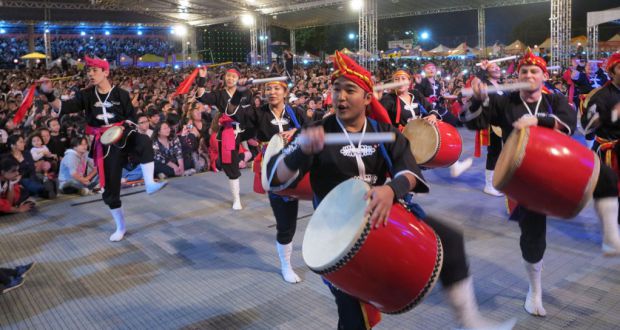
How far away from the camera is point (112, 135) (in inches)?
185

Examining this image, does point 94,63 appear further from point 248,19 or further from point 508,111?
point 248,19

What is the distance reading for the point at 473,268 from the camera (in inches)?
162

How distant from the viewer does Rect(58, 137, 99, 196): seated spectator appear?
7.36 m

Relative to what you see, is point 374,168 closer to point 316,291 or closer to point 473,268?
point 316,291

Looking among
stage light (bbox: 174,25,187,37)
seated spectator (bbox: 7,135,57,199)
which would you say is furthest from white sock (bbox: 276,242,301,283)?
stage light (bbox: 174,25,187,37)

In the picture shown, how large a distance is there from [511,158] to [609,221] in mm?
868

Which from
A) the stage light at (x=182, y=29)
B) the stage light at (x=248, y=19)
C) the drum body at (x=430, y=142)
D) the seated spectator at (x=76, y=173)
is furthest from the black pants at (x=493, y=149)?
the stage light at (x=182, y=29)

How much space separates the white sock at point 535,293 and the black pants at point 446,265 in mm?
1342

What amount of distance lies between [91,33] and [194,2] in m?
17.0

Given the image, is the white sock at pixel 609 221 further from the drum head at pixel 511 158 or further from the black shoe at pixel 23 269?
the black shoe at pixel 23 269

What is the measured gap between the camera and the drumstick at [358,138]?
2.16m

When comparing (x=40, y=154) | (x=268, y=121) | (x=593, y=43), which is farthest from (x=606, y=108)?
(x=593, y=43)

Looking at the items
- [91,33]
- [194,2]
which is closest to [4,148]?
[194,2]

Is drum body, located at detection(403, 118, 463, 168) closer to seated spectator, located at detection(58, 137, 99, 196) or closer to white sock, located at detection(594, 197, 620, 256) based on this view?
white sock, located at detection(594, 197, 620, 256)
